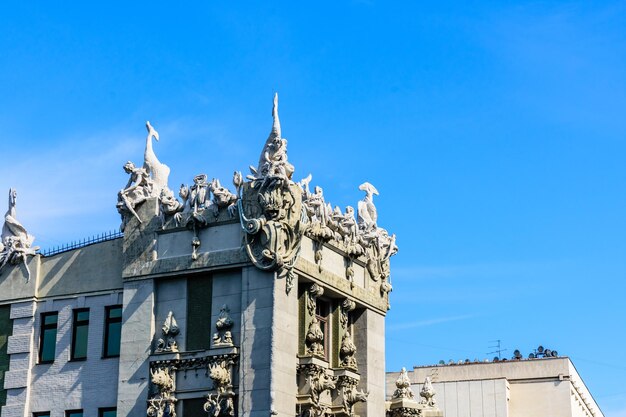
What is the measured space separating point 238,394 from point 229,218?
7242 millimetres

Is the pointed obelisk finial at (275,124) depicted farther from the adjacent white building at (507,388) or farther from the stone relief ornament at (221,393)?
the adjacent white building at (507,388)

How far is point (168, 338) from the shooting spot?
50875mm

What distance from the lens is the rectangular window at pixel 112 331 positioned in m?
52.8

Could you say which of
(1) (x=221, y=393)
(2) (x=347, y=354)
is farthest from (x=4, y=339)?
(2) (x=347, y=354)

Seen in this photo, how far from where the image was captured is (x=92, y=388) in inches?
2068

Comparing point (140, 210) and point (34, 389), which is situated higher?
point (140, 210)

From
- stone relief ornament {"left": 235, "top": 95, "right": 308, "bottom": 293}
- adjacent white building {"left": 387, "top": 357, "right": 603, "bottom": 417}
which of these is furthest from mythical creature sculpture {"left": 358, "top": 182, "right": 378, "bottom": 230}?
adjacent white building {"left": 387, "top": 357, "right": 603, "bottom": 417}

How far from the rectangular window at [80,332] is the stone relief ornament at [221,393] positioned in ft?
24.9

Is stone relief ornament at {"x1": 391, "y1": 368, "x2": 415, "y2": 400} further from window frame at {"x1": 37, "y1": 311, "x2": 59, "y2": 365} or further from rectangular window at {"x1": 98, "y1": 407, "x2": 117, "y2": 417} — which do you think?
window frame at {"x1": 37, "y1": 311, "x2": 59, "y2": 365}

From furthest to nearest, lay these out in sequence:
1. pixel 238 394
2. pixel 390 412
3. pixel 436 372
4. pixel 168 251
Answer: pixel 436 372 < pixel 390 412 < pixel 168 251 < pixel 238 394

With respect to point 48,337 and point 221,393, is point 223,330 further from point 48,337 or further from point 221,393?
point 48,337

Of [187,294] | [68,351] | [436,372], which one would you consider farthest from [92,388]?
[436,372]

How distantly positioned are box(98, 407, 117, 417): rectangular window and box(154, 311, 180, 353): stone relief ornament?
336 centimetres

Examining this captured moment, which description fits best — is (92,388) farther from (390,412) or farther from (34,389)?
(390,412)
